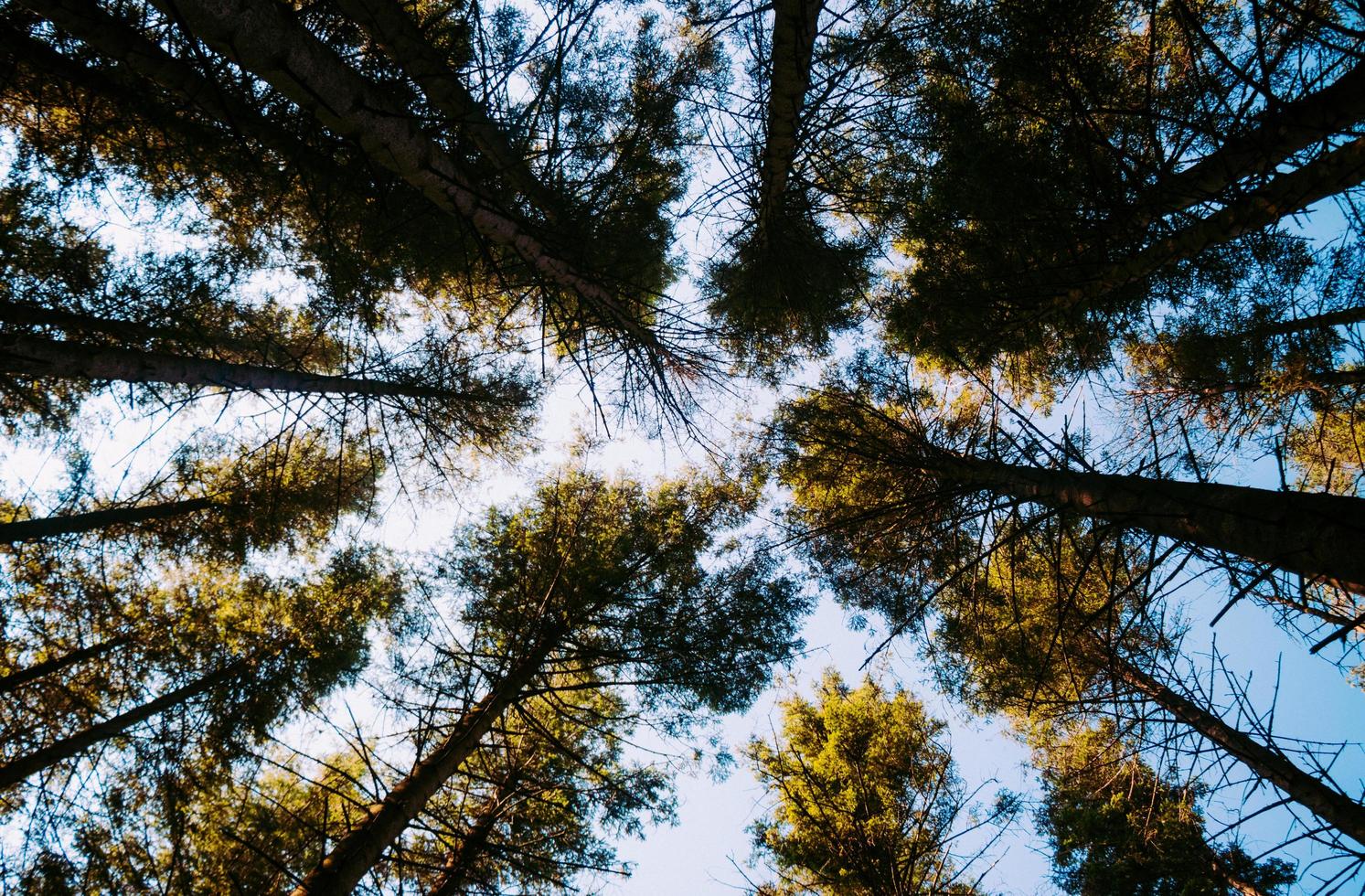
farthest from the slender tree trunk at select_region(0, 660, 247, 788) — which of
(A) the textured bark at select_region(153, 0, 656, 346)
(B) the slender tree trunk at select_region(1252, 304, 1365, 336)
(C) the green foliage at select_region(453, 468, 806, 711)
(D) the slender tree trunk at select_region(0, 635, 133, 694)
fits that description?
(B) the slender tree trunk at select_region(1252, 304, 1365, 336)

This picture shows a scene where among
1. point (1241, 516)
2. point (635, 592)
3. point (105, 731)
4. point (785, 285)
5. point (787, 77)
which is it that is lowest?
point (105, 731)

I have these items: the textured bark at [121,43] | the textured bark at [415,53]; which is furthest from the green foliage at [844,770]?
the textured bark at [121,43]

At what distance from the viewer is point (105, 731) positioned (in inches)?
179

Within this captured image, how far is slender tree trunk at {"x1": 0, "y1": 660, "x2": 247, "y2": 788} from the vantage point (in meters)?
4.07

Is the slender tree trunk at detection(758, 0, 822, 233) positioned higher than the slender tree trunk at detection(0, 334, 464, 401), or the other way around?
the slender tree trunk at detection(758, 0, 822, 233)

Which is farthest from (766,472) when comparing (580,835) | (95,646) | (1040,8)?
(95,646)

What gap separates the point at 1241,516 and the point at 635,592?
4863 mm

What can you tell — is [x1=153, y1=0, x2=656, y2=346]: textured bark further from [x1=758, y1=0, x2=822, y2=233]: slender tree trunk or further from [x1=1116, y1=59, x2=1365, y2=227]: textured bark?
[x1=1116, y1=59, x2=1365, y2=227]: textured bark

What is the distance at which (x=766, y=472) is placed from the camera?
7793 millimetres

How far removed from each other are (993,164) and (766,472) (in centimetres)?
441

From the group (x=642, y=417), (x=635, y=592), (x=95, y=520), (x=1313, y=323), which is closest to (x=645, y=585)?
(x=635, y=592)

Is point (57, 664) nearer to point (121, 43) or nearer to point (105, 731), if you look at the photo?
point (105, 731)

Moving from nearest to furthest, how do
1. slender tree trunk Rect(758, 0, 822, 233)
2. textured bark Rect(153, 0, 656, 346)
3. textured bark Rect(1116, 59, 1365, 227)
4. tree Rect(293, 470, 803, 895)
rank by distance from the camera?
textured bark Rect(153, 0, 656, 346) < textured bark Rect(1116, 59, 1365, 227) < slender tree trunk Rect(758, 0, 822, 233) < tree Rect(293, 470, 803, 895)

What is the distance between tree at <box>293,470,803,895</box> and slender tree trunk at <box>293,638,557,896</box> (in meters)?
0.95
